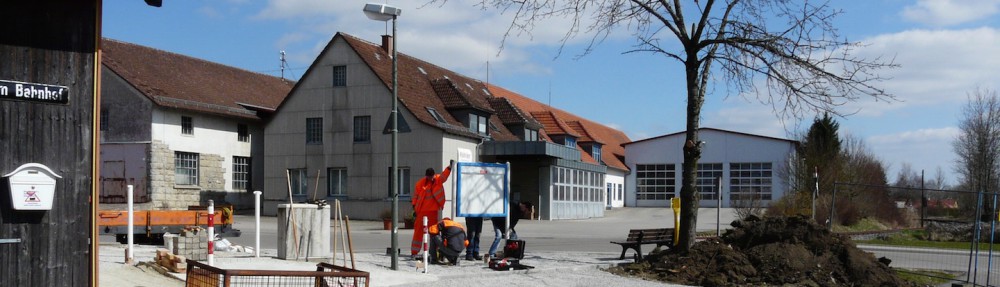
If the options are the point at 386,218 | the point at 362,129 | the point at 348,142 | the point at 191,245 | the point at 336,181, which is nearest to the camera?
the point at 191,245

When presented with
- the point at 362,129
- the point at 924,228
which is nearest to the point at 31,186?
the point at 362,129

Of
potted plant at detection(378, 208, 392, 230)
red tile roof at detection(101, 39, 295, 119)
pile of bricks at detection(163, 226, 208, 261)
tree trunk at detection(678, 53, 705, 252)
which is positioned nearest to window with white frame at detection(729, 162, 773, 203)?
potted plant at detection(378, 208, 392, 230)

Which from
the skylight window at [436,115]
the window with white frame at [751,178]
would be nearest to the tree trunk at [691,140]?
the skylight window at [436,115]

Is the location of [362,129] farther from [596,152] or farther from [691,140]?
[691,140]

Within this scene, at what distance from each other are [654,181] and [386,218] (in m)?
33.9

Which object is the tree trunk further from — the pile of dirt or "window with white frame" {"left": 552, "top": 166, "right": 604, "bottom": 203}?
"window with white frame" {"left": 552, "top": 166, "right": 604, "bottom": 203}

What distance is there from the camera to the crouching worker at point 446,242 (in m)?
16.2

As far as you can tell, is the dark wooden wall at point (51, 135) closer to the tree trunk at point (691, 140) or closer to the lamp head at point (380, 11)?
the lamp head at point (380, 11)

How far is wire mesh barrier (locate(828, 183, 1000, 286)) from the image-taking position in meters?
18.6

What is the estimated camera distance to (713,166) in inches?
2445

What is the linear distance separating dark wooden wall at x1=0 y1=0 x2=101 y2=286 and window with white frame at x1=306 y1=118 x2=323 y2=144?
3162 cm

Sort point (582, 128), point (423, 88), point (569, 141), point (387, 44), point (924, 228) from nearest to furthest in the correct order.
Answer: point (924, 228), point (423, 88), point (387, 44), point (569, 141), point (582, 128)

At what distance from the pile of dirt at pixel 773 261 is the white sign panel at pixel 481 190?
2578mm

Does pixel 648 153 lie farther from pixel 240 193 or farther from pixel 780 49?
pixel 780 49
